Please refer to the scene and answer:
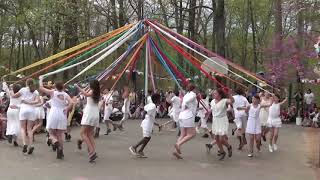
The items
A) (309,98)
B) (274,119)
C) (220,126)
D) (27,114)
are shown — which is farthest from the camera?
(309,98)

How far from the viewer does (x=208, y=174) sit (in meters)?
9.91

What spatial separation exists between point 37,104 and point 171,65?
3847 millimetres

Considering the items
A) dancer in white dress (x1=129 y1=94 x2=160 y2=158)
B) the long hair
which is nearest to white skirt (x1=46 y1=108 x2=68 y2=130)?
the long hair

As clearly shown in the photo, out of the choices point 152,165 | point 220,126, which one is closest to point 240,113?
point 220,126

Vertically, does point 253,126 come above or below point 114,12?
below

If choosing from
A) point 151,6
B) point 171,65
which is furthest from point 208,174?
point 151,6

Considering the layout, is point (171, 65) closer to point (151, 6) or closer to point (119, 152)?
point (119, 152)

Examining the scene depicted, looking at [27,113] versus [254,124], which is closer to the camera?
[27,113]

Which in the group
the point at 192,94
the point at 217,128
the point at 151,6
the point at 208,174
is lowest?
the point at 208,174

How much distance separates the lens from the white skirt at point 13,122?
1332cm

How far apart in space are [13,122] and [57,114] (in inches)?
100

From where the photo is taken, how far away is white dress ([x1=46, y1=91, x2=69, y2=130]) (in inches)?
444

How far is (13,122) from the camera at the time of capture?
1331cm

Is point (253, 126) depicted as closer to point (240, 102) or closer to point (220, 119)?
point (240, 102)
